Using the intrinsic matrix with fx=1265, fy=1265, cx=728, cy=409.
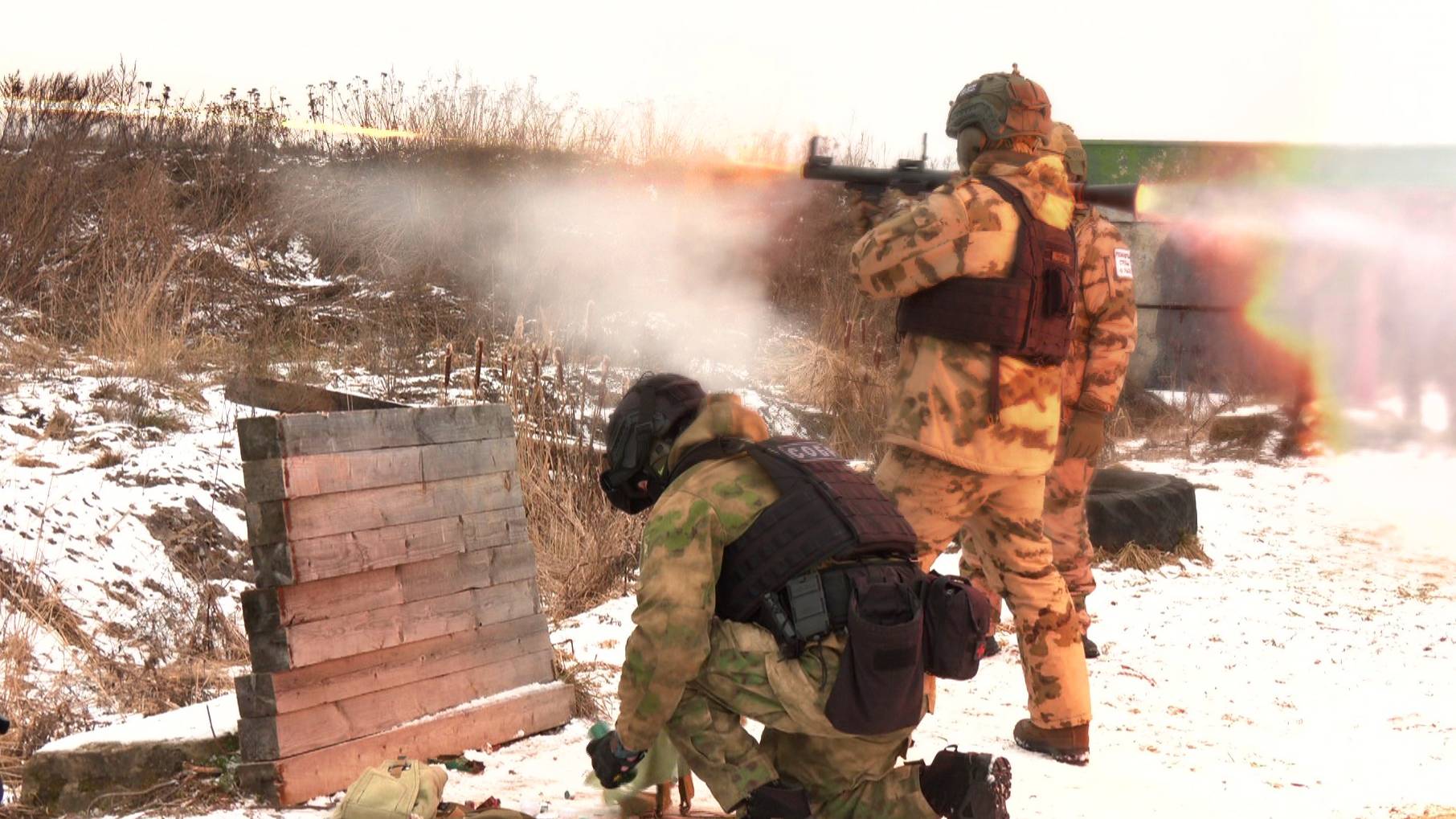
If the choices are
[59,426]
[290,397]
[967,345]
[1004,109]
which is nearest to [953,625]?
[967,345]

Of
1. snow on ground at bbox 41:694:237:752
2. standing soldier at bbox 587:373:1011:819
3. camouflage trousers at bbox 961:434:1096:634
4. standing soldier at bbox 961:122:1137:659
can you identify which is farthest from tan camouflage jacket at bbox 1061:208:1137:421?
snow on ground at bbox 41:694:237:752

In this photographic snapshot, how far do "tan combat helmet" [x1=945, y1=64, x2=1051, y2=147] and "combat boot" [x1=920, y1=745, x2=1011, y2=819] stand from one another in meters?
1.93

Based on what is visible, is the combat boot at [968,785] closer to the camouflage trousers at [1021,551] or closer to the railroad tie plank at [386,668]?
the camouflage trousers at [1021,551]

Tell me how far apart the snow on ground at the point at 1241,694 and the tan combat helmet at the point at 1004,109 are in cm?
190

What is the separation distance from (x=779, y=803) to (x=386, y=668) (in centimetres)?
139

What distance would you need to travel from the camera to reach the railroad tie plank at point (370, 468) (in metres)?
3.24

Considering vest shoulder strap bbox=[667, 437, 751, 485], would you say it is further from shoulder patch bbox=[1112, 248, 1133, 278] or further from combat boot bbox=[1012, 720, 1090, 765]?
shoulder patch bbox=[1112, 248, 1133, 278]

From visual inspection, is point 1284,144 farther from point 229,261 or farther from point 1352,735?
point 229,261

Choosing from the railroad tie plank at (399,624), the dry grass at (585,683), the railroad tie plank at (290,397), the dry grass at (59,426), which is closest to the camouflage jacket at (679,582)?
the railroad tie plank at (399,624)

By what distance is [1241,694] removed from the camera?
4777mm

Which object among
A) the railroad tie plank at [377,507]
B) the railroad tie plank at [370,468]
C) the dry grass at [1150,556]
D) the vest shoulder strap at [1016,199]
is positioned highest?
the vest shoulder strap at [1016,199]

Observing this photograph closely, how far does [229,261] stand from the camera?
10.5 metres

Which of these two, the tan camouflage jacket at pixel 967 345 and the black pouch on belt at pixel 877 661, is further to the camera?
the tan camouflage jacket at pixel 967 345

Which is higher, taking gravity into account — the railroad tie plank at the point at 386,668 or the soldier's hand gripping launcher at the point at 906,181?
the soldier's hand gripping launcher at the point at 906,181
